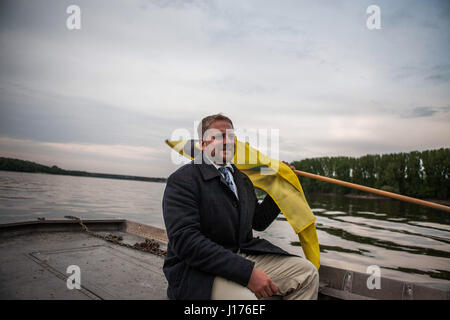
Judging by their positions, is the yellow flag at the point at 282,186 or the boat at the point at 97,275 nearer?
the boat at the point at 97,275

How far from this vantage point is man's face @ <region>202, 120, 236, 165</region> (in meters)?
2.60

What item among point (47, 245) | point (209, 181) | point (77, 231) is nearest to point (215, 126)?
point (209, 181)

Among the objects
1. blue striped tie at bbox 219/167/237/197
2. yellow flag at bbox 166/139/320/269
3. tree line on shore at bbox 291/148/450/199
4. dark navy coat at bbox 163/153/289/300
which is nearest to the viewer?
dark navy coat at bbox 163/153/289/300

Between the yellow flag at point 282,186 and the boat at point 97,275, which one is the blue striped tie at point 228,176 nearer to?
the yellow flag at point 282,186

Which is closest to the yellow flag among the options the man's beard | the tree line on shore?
the man's beard

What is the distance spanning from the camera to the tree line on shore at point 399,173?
6738 cm

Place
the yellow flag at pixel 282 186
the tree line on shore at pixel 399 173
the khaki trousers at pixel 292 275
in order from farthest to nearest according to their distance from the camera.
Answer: the tree line on shore at pixel 399 173 < the yellow flag at pixel 282 186 < the khaki trousers at pixel 292 275

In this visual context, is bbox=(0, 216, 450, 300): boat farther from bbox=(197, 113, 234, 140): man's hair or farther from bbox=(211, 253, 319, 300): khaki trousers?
bbox=(197, 113, 234, 140): man's hair

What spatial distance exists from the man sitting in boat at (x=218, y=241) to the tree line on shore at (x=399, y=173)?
77874mm

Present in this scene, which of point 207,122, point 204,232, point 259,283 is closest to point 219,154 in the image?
point 207,122

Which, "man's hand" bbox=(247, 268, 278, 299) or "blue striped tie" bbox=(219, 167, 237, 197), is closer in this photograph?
"man's hand" bbox=(247, 268, 278, 299)

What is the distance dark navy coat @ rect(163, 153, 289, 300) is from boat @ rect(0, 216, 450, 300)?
0.90m

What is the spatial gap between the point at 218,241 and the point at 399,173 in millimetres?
86571

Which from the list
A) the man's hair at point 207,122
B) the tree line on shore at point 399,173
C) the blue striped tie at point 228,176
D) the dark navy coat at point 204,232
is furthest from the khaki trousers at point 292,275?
the tree line on shore at point 399,173
